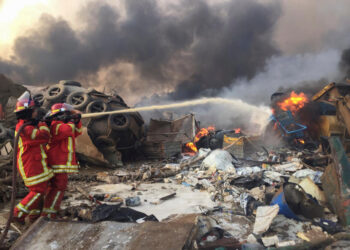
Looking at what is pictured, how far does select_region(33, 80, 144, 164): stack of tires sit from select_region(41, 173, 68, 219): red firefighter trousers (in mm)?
4329

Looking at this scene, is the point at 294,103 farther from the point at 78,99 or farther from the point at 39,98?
the point at 39,98

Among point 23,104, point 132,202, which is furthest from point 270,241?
point 23,104

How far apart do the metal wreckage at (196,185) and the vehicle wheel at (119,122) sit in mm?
35

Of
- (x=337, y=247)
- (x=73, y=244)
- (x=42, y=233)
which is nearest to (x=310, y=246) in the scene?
(x=337, y=247)

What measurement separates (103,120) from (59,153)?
4539 mm

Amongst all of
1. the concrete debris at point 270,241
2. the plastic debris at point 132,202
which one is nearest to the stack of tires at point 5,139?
the plastic debris at point 132,202

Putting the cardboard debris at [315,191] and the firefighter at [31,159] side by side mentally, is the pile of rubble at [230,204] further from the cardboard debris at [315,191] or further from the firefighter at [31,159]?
the firefighter at [31,159]

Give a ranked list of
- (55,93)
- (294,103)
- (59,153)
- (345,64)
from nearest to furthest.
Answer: (59,153) → (55,93) → (294,103) → (345,64)

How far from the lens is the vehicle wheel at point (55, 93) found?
330 inches

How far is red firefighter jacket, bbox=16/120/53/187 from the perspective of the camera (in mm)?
3307

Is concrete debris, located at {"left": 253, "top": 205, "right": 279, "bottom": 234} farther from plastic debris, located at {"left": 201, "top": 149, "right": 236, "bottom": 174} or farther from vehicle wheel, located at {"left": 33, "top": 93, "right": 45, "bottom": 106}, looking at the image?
vehicle wheel, located at {"left": 33, "top": 93, "right": 45, "bottom": 106}

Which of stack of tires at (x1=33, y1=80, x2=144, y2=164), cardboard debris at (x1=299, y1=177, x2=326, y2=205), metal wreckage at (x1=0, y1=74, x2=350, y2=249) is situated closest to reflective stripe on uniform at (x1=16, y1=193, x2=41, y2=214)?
metal wreckage at (x1=0, y1=74, x2=350, y2=249)

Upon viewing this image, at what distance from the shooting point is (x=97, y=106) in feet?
27.5

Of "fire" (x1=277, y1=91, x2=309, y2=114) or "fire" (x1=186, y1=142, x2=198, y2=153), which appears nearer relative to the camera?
"fire" (x1=277, y1=91, x2=309, y2=114)
